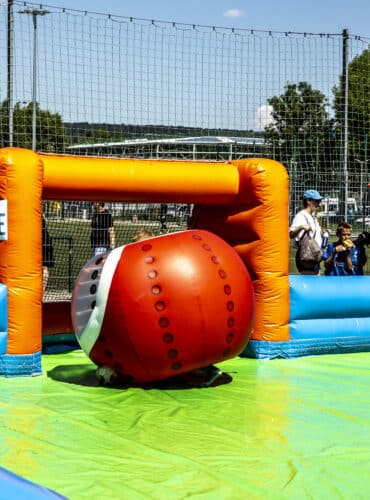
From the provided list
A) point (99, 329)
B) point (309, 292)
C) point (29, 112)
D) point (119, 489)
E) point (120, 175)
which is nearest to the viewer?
point (119, 489)

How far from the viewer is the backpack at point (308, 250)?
25.7 feet

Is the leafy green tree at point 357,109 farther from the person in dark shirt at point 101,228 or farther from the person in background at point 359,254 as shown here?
the person in dark shirt at point 101,228

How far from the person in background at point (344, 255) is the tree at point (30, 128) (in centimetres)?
285

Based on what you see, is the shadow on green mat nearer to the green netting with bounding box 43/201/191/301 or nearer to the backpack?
the backpack

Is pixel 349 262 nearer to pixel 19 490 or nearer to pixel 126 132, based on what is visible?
pixel 126 132

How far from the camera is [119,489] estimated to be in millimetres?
3529

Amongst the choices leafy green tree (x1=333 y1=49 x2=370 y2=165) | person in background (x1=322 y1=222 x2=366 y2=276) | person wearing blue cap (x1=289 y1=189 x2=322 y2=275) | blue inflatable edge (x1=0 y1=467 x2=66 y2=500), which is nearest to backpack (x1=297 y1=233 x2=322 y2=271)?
person wearing blue cap (x1=289 y1=189 x2=322 y2=275)

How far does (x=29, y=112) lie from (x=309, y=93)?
147 inches

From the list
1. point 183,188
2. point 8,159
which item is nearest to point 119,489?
point 8,159

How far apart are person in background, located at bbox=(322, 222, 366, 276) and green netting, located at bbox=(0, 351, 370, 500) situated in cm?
227

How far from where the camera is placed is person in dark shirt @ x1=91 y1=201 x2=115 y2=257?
8445mm

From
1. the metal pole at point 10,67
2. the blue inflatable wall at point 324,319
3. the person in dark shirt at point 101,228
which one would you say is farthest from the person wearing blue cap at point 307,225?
the metal pole at point 10,67

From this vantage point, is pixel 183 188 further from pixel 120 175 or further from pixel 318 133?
pixel 318 133

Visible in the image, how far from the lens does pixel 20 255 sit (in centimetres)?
582
